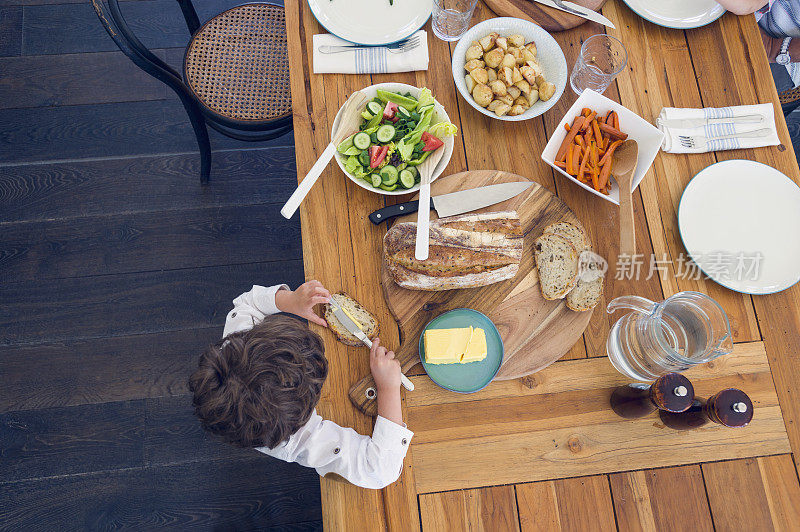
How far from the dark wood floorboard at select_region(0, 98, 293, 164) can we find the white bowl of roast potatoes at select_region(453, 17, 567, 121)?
1.44 meters

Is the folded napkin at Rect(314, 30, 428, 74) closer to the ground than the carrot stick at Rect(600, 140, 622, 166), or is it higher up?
closer to the ground

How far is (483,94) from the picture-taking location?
57.1 inches

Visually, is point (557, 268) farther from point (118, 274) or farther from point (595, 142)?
point (118, 274)

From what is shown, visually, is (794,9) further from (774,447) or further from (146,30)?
(146,30)

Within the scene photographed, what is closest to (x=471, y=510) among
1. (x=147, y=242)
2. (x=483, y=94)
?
(x=483, y=94)

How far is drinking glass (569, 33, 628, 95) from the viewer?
1500 mm

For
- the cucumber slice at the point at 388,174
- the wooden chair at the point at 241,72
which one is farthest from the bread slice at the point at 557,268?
the wooden chair at the point at 241,72

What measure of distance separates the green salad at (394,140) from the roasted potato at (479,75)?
0.16m

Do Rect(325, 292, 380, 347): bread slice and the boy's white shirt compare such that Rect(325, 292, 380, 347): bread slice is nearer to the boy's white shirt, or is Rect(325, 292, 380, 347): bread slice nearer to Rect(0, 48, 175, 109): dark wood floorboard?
the boy's white shirt

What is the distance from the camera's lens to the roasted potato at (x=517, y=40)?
1472 mm

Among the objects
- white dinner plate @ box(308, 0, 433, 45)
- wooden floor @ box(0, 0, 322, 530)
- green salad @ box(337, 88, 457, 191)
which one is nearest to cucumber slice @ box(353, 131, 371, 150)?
green salad @ box(337, 88, 457, 191)

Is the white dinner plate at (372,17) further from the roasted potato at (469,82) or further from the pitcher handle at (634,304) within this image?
the pitcher handle at (634,304)

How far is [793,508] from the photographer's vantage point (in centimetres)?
133

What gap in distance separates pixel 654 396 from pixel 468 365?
0.46 meters
